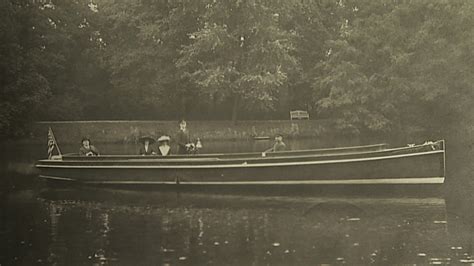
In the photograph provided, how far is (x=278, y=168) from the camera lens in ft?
76.7

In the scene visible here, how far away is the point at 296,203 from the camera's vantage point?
21016mm

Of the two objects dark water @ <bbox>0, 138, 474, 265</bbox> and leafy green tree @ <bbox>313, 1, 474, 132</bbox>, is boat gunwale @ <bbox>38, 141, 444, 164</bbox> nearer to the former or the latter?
dark water @ <bbox>0, 138, 474, 265</bbox>

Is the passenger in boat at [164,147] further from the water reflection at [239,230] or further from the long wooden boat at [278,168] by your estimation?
the water reflection at [239,230]

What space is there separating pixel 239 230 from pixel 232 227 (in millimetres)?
426

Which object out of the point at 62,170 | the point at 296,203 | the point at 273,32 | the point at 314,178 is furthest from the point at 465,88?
the point at 62,170

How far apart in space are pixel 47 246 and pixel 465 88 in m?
27.9

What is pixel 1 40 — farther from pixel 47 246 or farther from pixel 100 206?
pixel 47 246

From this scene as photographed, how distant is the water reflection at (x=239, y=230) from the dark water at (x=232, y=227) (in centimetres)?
2

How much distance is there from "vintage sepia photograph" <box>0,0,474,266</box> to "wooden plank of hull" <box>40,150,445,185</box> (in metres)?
0.05

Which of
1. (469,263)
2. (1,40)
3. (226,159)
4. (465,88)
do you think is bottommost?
(469,263)

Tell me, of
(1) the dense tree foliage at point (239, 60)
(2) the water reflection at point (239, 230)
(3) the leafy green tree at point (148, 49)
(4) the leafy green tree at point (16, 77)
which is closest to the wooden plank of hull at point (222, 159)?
(2) the water reflection at point (239, 230)

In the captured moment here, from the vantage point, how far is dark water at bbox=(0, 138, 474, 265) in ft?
45.2

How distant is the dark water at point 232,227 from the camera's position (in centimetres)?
1378

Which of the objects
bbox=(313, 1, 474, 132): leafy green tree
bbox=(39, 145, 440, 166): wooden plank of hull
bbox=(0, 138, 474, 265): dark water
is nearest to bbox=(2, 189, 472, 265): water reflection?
bbox=(0, 138, 474, 265): dark water
